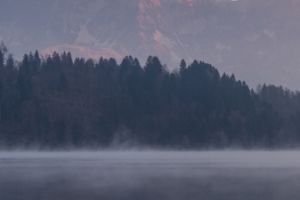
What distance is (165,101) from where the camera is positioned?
15712 cm

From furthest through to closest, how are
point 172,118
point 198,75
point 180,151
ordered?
point 198,75 < point 172,118 < point 180,151

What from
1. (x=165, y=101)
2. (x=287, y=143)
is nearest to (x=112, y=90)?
(x=165, y=101)

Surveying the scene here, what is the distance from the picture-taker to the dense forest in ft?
456

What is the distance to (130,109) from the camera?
14975cm

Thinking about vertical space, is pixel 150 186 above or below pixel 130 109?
below

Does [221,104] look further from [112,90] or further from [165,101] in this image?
[112,90]

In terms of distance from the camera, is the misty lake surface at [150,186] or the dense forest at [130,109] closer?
the misty lake surface at [150,186]

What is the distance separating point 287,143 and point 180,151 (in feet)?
104

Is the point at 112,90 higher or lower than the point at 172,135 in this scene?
higher

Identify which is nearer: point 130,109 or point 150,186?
point 150,186

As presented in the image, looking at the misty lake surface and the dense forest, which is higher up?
the dense forest

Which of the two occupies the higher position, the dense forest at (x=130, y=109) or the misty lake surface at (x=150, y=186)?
the dense forest at (x=130, y=109)

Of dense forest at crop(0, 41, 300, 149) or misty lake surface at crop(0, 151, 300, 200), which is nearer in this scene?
misty lake surface at crop(0, 151, 300, 200)

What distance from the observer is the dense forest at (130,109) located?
139000 millimetres
